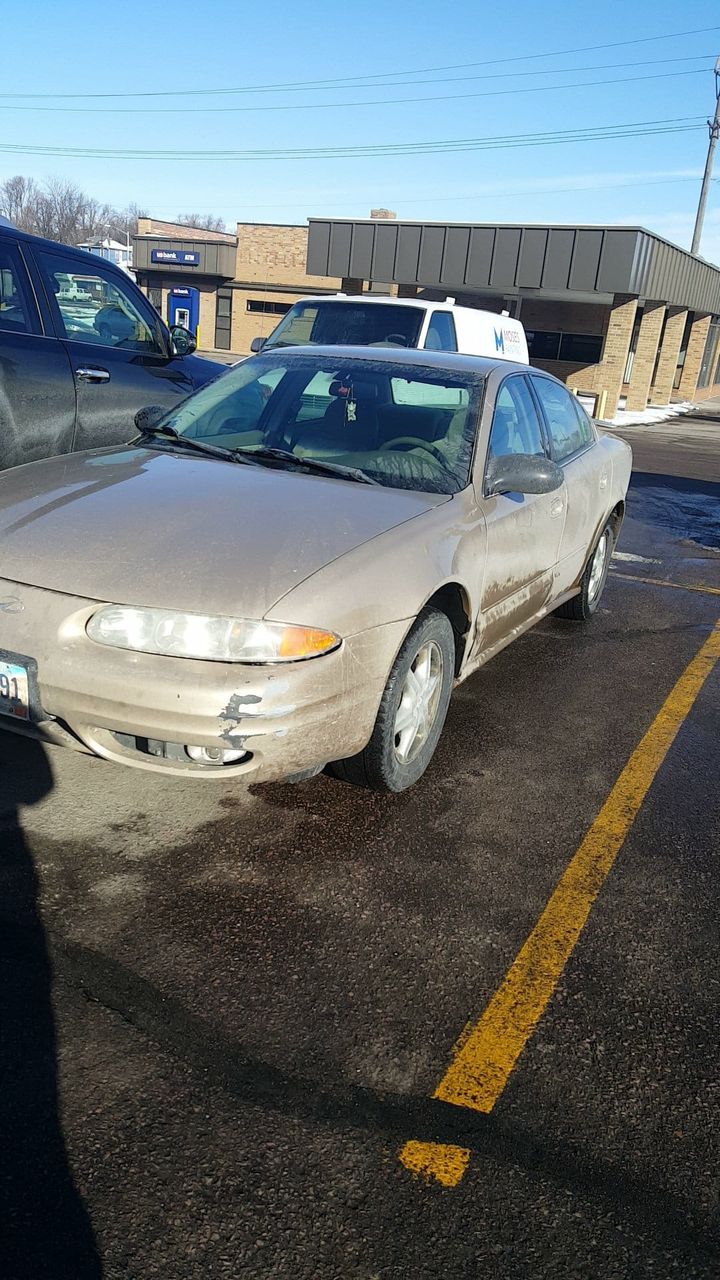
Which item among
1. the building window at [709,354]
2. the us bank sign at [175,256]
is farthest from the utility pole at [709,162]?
the us bank sign at [175,256]

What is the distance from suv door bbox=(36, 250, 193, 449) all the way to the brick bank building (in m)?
20.0

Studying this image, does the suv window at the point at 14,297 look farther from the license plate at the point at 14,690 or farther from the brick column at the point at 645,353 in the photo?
the brick column at the point at 645,353

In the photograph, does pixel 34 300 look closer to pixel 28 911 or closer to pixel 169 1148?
pixel 28 911

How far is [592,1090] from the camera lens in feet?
7.55

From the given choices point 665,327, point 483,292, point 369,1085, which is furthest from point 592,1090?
point 665,327

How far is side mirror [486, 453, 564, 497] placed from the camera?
4035mm

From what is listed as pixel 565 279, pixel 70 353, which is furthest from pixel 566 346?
pixel 70 353

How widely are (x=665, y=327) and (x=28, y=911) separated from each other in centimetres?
3476

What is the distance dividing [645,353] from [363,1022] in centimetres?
3126

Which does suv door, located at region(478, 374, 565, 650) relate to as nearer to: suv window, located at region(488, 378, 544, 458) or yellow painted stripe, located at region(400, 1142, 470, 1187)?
suv window, located at region(488, 378, 544, 458)

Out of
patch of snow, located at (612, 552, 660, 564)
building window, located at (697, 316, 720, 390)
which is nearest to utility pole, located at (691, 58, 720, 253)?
building window, located at (697, 316, 720, 390)

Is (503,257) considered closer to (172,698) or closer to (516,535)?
(516,535)

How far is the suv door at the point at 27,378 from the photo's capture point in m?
5.20

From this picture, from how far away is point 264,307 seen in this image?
40844mm
